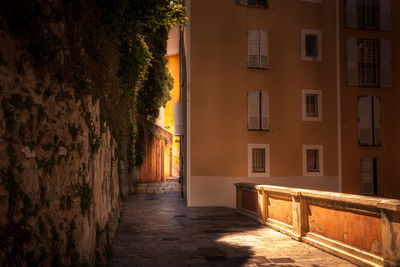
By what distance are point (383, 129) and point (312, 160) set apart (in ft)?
12.4

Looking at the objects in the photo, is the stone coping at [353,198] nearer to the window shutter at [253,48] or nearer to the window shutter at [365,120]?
the window shutter at [253,48]

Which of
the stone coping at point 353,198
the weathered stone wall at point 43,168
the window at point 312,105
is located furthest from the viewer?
the window at point 312,105

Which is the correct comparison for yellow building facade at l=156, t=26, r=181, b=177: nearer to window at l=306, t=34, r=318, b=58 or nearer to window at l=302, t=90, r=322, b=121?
window at l=306, t=34, r=318, b=58

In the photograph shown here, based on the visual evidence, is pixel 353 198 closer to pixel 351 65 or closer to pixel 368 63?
Answer: pixel 351 65

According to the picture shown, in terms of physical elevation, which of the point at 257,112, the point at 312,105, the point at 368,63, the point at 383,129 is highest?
the point at 368,63

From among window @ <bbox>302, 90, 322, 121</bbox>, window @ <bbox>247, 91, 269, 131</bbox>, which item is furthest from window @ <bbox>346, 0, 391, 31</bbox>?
window @ <bbox>247, 91, 269, 131</bbox>

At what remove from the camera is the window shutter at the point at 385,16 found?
54.0 ft

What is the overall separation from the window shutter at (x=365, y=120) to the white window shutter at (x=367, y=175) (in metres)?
0.87

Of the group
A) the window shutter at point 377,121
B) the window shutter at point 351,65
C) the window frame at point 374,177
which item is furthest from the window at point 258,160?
the window shutter at point 377,121

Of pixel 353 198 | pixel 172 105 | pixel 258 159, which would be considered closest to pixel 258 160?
pixel 258 159

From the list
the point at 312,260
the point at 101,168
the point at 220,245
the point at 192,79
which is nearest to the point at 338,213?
the point at 312,260

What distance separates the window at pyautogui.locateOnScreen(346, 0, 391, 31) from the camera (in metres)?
16.3

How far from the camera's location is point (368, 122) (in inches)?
632

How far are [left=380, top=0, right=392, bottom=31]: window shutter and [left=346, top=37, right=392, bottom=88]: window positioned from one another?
2.29 ft
